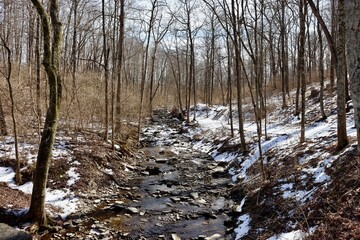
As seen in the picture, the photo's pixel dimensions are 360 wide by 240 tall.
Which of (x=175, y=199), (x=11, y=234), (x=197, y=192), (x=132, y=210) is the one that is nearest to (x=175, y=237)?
(x=132, y=210)

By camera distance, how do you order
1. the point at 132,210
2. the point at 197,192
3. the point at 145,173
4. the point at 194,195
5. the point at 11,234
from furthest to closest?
the point at 145,173
the point at 197,192
the point at 194,195
the point at 132,210
the point at 11,234

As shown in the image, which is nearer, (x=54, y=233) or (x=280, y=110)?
(x=54, y=233)

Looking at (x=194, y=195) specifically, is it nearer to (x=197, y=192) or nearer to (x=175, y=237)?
(x=197, y=192)

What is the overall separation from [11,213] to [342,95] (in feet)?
26.8

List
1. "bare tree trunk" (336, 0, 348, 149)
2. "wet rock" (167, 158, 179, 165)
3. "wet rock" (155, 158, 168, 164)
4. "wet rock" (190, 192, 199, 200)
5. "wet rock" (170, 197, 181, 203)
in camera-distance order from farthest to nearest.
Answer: "wet rock" (155, 158, 168, 164) → "wet rock" (167, 158, 179, 165) → "wet rock" (190, 192, 199, 200) → "wet rock" (170, 197, 181, 203) → "bare tree trunk" (336, 0, 348, 149)

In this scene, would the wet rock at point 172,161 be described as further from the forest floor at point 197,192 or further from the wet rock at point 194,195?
the wet rock at point 194,195

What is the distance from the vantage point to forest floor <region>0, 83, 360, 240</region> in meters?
5.23

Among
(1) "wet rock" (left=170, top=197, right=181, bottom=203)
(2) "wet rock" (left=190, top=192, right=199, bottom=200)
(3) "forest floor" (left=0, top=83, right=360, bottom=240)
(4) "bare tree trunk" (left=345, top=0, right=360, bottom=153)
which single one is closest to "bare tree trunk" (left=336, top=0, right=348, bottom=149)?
(3) "forest floor" (left=0, top=83, right=360, bottom=240)

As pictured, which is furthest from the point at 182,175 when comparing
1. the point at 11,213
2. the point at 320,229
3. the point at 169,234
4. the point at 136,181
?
the point at 320,229

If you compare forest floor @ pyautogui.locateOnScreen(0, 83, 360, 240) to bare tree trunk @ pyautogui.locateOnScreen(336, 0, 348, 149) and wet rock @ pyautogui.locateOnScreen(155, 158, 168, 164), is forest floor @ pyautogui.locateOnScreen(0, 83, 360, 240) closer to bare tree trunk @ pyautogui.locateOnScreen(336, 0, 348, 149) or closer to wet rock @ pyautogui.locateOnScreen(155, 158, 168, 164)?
wet rock @ pyautogui.locateOnScreen(155, 158, 168, 164)

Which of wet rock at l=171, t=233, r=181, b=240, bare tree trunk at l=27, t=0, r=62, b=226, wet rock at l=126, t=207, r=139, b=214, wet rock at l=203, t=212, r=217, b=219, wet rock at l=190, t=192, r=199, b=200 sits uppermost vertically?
bare tree trunk at l=27, t=0, r=62, b=226

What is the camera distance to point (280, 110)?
66.5 ft

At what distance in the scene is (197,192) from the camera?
9055 mm

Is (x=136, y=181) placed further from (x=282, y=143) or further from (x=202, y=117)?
(x=202, y=117)
